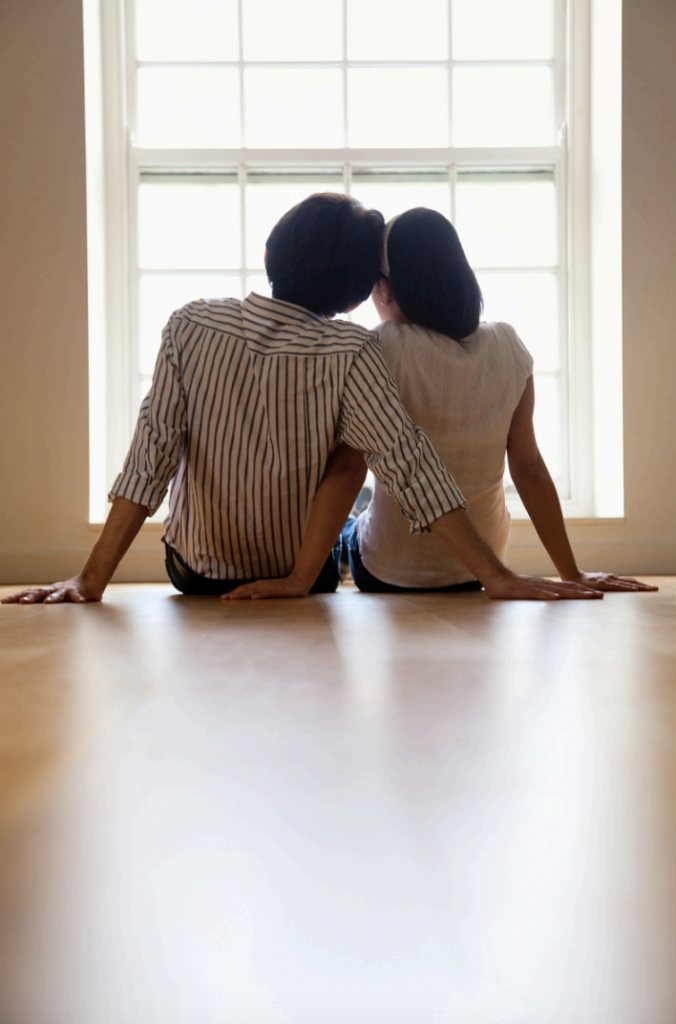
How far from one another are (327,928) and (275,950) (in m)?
0.02

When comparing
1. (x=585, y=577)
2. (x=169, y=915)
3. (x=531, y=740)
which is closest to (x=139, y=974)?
(x=169, y=915)

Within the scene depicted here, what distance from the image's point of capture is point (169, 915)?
Answer: 0.95ft

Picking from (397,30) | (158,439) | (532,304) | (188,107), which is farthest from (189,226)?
(158,439)

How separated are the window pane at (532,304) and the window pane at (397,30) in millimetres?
945

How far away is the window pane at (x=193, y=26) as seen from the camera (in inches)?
131

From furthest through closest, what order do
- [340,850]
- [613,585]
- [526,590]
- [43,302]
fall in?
[43,302] < [613,585] < [526,590] < [340,850]

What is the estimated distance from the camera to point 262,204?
339cm

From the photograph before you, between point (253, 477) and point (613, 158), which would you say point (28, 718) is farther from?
point (613, 158)

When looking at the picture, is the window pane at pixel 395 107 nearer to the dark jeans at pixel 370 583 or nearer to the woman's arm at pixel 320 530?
the dark jeans at pixel 370 583

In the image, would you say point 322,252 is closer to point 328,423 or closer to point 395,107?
point 328,423

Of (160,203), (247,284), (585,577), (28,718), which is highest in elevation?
(160,203)

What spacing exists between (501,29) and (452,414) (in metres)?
2.35

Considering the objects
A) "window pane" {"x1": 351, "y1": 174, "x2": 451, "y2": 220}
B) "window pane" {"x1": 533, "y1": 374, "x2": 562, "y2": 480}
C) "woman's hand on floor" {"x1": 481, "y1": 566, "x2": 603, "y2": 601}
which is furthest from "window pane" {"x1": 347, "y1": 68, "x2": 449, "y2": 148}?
"woman's hand on floor" {"x1": 481, "y1": 566, "x2": 603, "y2": 601}

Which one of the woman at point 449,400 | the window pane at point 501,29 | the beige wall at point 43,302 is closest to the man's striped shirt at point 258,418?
the woman at point 449,400
